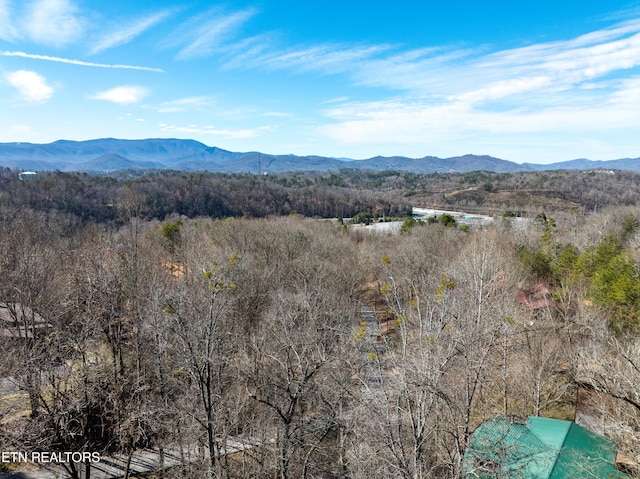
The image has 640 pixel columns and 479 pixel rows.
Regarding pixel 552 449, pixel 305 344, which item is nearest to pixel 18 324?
pixel 305 344

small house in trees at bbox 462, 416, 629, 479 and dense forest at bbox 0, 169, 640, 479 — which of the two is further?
small house in trees at bbox 462, 416, 629, 479

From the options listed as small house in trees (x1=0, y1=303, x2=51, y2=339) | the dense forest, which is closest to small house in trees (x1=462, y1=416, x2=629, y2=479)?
the dense forest

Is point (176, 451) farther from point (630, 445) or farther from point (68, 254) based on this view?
point (68, 254)

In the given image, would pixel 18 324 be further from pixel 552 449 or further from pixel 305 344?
pixel 552 449

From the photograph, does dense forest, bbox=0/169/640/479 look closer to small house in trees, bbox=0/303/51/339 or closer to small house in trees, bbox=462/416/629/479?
small house in trees, bbox=0/303/51/339

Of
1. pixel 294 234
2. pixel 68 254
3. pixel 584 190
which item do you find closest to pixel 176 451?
pixel 68 254

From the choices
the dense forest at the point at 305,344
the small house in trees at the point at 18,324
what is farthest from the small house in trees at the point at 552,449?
the small house in trees at the point at 18,324
